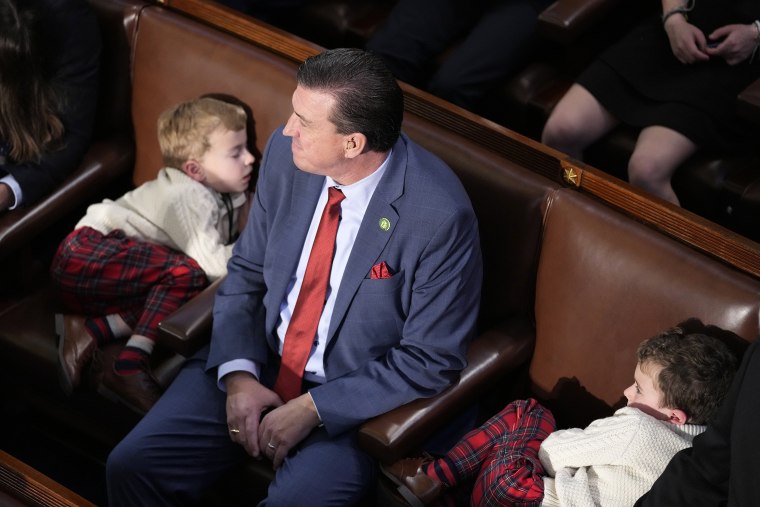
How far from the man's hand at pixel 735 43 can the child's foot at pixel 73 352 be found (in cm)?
166

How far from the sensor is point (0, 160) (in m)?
2.53

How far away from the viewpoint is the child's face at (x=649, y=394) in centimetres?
189

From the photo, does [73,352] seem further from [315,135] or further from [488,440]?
[488,440]

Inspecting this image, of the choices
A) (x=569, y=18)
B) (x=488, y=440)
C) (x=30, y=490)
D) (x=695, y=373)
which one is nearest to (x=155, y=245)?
(x=30, y=490)

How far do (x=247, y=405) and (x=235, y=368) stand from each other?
95 mm

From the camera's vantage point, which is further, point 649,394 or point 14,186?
point 14,186

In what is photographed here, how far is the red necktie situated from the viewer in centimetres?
214

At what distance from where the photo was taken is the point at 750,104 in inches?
90.6

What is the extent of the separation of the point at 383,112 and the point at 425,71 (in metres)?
1.16

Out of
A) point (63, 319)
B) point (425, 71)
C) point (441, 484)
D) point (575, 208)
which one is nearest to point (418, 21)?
point (425, 71)

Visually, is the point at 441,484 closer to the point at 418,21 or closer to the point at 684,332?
the point at 684,332

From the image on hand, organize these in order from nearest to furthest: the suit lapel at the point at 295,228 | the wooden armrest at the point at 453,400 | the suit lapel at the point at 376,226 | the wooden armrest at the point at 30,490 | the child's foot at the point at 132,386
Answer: the wooden armrest at the point at 30,490 < the wooden armrest at the point at 453,400 < the suit lapel at the point at 376,226 < the suit lapel at the point at 295,228 < the child's foot at the point at 132,386

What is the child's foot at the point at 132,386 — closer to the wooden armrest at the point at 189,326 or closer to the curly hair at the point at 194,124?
the wooden armrest at the point at 189,326

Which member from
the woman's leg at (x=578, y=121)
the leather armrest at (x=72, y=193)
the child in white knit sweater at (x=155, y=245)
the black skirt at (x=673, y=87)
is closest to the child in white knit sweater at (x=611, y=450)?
the child in white knit sweater at (x=155, y=245)
